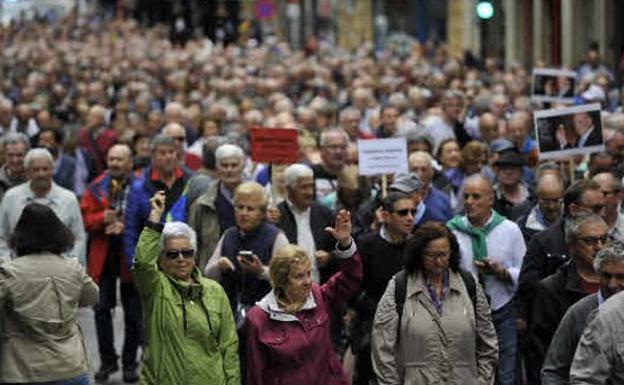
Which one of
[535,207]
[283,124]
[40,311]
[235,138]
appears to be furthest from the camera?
[283,124]

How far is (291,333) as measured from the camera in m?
8.75

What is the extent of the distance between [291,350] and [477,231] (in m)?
2.13

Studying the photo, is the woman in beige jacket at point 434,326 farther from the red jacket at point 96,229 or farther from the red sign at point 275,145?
the red sign at point 275,145

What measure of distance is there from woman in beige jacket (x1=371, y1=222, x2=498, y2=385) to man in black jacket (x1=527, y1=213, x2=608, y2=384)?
0.28 metres

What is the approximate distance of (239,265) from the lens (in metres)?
9.97

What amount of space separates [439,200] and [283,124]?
5.45 m

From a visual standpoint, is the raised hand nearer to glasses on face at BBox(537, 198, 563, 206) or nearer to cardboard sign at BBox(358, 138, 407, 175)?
glasses on face at BBox(537, 198, 563, 206)

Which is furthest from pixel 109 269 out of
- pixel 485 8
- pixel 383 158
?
pixel 485 8

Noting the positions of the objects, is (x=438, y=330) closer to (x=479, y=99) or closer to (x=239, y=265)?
(x=239, y=265)

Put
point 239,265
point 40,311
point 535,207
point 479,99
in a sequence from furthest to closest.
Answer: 1. point 479,99
2. point 535,207
3. point 239,265
4. point 40,311

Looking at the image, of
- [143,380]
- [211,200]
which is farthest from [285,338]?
[211,200]

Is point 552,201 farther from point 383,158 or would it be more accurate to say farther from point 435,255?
point 435,255

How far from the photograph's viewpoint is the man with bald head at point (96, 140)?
17750mm

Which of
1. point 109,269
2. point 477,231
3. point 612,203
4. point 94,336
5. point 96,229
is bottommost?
point 94,336
